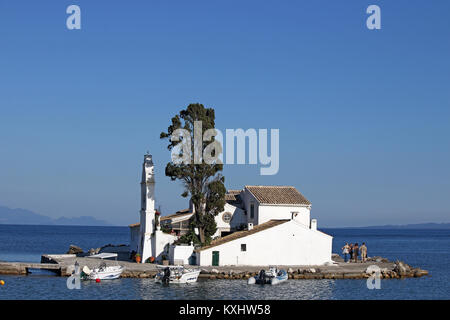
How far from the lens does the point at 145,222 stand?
55.9 meters

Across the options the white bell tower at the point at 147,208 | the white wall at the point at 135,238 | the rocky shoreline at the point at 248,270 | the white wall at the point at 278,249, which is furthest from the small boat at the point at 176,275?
the white wall at the point at 135,238

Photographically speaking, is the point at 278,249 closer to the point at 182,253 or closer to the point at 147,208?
the point at 182,253

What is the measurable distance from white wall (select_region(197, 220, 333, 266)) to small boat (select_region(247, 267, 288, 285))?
554 centimetres

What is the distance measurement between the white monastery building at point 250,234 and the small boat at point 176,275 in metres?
5.18

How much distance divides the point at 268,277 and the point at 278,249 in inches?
286

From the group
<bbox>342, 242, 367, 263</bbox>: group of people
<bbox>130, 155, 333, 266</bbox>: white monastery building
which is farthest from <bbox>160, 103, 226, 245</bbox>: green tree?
<bbox>342, 242, 367, 263</bbox>: group of people

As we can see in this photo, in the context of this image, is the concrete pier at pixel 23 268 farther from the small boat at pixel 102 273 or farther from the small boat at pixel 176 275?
the small boat at pixel 176 275

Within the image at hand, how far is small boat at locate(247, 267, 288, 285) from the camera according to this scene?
45.6m

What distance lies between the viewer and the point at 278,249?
5278 centimetres

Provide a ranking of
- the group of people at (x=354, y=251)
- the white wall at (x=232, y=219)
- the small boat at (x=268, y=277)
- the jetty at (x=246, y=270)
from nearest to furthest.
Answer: the small boat at (x=268, y=277), the jetty at (x=246, y=270), the group of people at (x=354, y=251), the white wall at (x=232, y=219)

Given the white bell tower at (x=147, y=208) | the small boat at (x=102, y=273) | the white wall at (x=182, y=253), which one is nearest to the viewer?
the small boat at (x=102, y=273)

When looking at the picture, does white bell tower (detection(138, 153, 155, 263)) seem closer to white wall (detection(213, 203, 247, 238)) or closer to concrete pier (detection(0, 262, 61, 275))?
white wall (detection(213, 203, 247, 238))

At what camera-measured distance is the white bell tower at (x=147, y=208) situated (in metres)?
55.5
